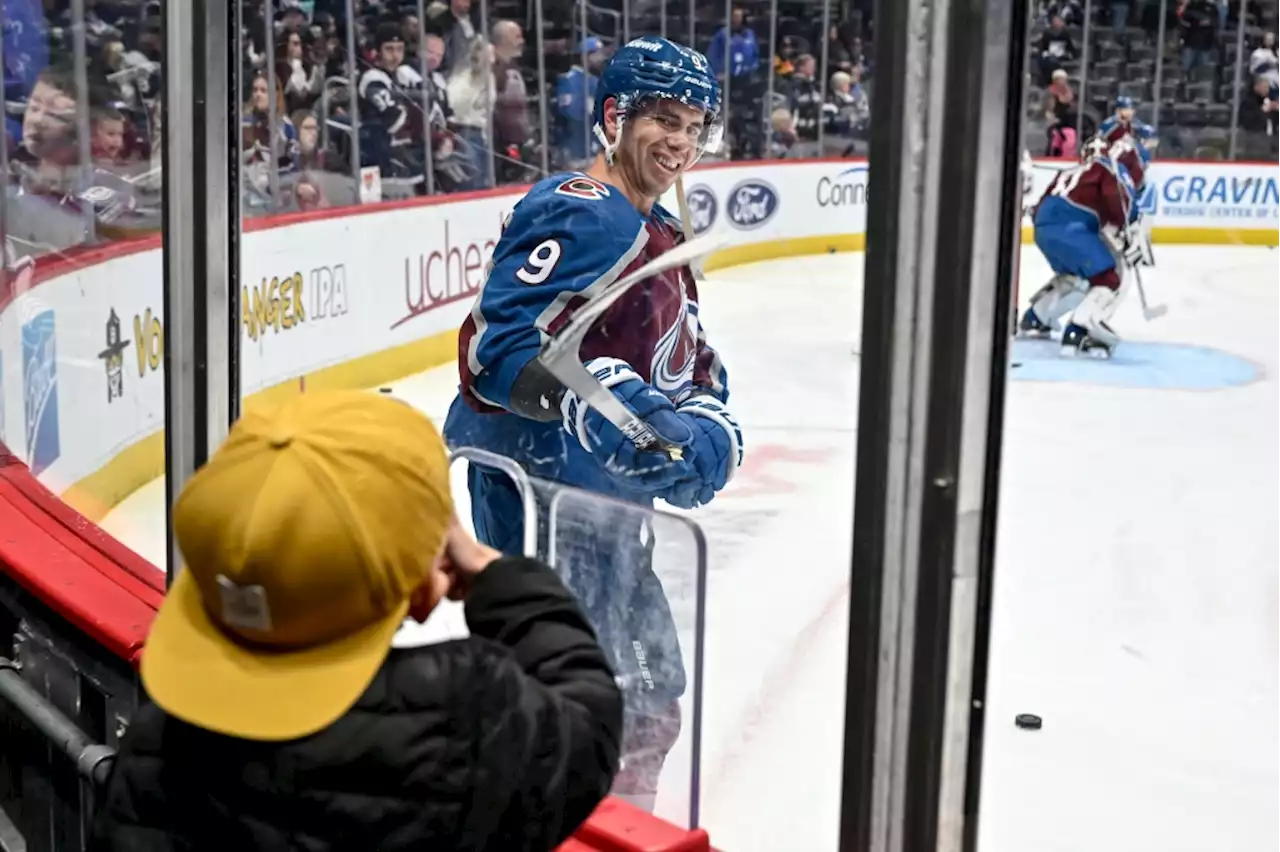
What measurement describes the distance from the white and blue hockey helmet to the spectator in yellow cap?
0.60 m

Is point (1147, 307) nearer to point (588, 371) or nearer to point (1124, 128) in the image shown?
point (1124, 128)

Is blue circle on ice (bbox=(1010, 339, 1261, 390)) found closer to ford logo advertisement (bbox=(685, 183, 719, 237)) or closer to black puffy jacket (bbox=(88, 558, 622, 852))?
ford logo advertisement (bbox=(685, 183, 719, 237))

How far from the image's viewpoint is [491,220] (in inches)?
69.6

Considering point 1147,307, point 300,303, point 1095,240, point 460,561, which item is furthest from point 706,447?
point 1147,307

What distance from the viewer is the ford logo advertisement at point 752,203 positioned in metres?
1.60

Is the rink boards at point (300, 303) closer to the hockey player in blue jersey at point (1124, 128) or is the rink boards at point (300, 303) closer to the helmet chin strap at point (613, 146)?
the helmet chin strap at point (613, 146)

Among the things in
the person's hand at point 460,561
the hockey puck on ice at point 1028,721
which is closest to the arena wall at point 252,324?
the person's hand at point 460,561

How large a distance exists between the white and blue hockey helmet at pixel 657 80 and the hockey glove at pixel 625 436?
0.22 metres

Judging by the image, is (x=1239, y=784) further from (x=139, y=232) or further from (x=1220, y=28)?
(x=1220, y=28)

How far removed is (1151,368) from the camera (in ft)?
18.4

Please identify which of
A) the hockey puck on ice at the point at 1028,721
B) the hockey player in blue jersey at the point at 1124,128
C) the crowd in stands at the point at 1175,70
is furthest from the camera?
the hockey player in blue jersey at the point at 1124,128

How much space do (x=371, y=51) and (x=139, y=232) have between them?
1030 mm

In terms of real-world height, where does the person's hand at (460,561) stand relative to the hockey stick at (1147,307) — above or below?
above

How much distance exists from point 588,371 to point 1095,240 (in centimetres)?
504
